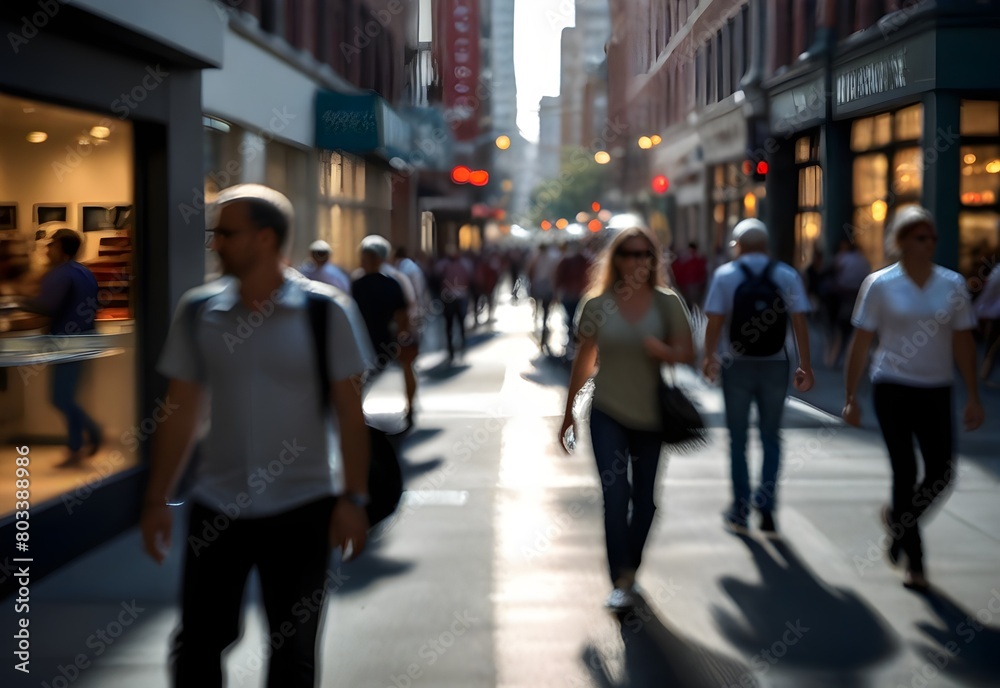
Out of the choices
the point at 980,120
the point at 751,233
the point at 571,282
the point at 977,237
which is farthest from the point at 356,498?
the point at 980,120

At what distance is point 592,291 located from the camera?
6707 millimetres

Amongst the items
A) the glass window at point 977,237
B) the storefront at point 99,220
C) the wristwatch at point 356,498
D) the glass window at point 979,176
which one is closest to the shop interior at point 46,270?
the storefront at point 99,220

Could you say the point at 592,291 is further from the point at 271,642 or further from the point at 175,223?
the point at 175,223

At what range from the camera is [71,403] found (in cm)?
855

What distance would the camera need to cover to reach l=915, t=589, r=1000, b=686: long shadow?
548 cm

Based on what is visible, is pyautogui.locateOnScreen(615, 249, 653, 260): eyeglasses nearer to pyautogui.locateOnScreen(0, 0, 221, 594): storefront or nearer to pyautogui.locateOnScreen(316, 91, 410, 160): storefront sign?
pyautogui.locateOnScreen(0, 0, 221, 594): storefront

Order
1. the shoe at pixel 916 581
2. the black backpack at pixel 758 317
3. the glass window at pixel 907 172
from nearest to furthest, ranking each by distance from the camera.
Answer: the shoe at pixel 916 581, the black backpack at pixel 758 317, the glass window at pixel 907 172

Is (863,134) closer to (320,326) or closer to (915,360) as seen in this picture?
(915,360)

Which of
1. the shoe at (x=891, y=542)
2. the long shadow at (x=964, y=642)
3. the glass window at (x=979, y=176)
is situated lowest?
the long shadow at (x=964, y=642)

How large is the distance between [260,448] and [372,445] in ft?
1.67

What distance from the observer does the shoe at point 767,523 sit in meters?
8.26

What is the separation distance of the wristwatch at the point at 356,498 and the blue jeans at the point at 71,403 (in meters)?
4.82

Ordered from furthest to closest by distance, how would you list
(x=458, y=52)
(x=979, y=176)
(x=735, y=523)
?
(x=458, y=52) → (x=979, y=176) → (x=735, y=523)

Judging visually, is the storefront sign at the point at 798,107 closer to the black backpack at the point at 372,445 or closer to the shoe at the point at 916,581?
the shoe at the point at 916,581
